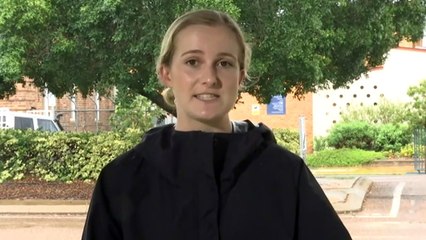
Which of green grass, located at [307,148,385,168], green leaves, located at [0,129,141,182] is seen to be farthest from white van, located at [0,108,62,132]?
green grass, located at [307,148,385,168]

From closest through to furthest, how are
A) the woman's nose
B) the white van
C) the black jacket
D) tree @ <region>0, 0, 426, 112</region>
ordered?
the black jacket < the woman's nose < tree @ <region>0, 0, 426, 112</region> < the white van

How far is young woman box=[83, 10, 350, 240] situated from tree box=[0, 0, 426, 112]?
734cm

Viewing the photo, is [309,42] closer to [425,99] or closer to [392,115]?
[425,99]

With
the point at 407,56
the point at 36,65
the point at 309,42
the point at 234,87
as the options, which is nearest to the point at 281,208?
the point at 234,87

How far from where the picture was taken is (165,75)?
176 centimetres

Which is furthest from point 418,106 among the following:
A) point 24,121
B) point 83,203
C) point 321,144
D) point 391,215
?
point 83,203

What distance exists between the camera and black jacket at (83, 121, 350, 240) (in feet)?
5.02

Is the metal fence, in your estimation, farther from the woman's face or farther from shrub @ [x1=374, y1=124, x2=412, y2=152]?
the woman's face

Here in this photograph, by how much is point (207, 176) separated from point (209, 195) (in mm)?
43

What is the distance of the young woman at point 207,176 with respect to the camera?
1.54 metres

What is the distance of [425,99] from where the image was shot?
2519 centimetres

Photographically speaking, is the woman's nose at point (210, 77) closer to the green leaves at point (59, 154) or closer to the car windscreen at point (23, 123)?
the green leaves at point (59, 154)

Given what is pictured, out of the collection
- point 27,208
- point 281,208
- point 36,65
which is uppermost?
point 36,65

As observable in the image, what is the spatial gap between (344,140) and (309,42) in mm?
18697
